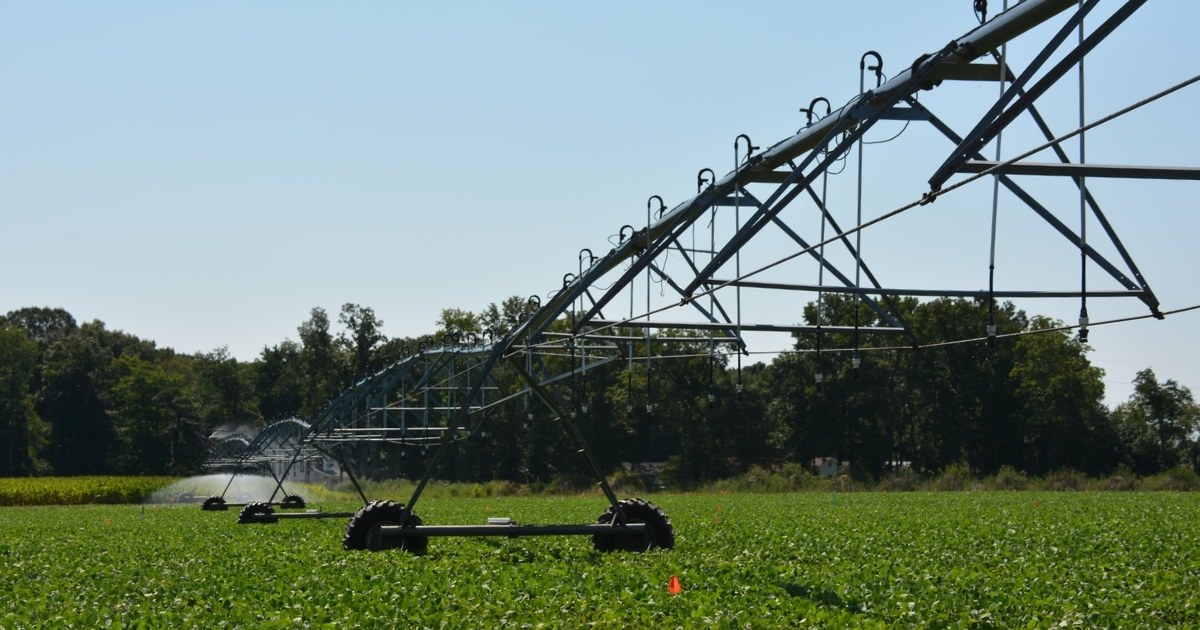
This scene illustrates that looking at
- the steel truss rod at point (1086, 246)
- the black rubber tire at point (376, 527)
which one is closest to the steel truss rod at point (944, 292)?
the steel truss rod at point (1086, 246)

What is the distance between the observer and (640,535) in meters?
16.7

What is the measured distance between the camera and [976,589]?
41.6 feet

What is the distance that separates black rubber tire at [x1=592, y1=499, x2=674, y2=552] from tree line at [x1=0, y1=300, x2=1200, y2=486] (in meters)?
37.2

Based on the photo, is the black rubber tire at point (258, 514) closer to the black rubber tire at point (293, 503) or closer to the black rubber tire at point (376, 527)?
the black rubber tire at point (293, 503)

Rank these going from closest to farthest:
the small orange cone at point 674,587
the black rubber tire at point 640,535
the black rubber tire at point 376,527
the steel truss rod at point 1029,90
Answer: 1. the steel truss rod at point 1029,90
2. the small orange cone at point 674,587
3. the black rubber tire at point 640,535
4. the black rubber tire at point 376,527

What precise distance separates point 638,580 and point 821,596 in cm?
184

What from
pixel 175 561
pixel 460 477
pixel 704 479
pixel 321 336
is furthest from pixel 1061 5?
pixel 321 336

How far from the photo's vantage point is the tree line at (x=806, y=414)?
214ft

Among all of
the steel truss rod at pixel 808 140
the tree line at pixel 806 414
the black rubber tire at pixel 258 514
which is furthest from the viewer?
the tree line at pixel 806 414

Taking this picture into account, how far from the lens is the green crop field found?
11016mm

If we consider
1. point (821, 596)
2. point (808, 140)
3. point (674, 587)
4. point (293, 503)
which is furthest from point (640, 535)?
point (293, 503)

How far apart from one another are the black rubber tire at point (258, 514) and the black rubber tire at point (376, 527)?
10.6m

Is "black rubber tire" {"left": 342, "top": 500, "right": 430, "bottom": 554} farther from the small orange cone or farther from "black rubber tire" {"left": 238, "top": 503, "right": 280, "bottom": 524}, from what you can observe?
"black rubber tire" {"left": 238, "top": 503, "right": 280, "bottom": 524}

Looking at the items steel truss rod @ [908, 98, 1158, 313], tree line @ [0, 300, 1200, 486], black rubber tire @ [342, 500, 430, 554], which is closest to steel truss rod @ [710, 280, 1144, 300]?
steel truss rod @ [908, 98, 1158, 313]
